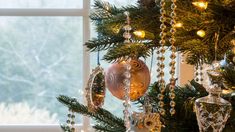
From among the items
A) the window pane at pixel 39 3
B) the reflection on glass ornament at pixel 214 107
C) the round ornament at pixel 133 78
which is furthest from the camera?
the window pane at pixel 39 3

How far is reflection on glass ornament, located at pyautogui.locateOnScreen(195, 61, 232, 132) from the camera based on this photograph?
524 millimetres

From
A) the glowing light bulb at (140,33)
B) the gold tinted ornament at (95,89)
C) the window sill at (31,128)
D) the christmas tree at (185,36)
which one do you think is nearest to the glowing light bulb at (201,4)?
the christmas tree at (185,36)

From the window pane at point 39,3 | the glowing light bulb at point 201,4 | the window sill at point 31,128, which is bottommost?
the window sill at point 31,128

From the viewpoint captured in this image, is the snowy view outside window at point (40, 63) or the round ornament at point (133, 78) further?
the snowy view outside window at point (40, 63)

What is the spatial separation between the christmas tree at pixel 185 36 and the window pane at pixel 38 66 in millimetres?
743

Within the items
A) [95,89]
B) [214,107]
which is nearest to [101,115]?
[95,89]

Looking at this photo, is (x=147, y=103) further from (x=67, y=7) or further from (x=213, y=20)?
(x=67, y=7)

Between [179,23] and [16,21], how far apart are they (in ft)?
3.17

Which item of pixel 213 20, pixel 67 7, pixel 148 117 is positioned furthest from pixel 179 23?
pixel 67 7

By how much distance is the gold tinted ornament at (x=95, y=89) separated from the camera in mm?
696

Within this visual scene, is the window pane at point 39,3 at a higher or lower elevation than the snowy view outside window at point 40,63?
higher

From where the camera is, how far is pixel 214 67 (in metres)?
0.53

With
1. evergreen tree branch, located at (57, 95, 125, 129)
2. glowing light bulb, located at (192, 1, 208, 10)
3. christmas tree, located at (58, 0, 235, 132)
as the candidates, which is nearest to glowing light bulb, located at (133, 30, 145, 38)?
christmas tree, located at (58, 0, 235, 132)

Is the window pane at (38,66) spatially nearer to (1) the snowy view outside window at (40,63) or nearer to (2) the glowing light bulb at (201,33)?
(1) the snowy view outside window at (40,63)
